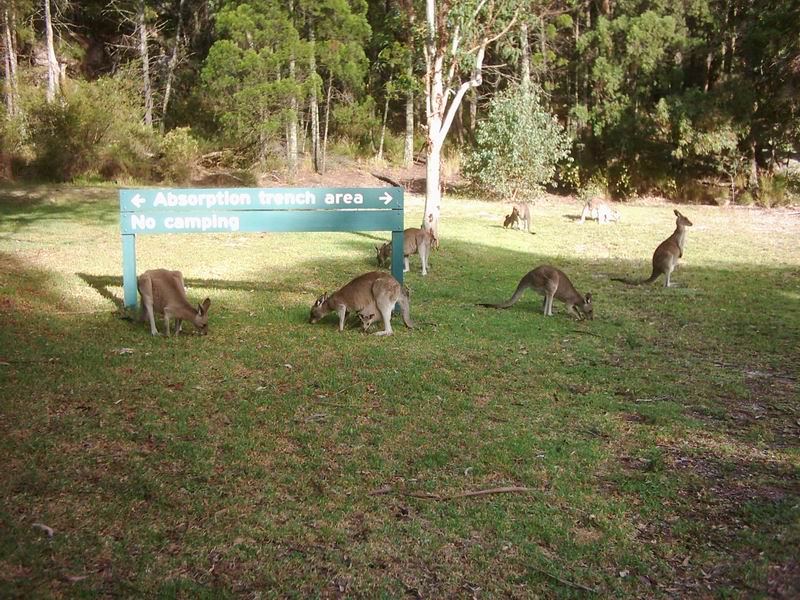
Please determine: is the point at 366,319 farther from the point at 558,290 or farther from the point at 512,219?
the point at 512,219

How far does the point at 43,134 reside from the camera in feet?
78.6

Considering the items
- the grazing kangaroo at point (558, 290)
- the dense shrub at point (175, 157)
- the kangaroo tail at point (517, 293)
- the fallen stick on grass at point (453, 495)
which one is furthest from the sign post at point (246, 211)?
the dense shrub at point (175, 157)

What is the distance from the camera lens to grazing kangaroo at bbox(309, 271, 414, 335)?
8.34 meters

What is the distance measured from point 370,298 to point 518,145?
1693 centimetres

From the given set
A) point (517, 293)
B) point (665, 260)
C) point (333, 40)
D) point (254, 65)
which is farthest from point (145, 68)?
point (517, 293)

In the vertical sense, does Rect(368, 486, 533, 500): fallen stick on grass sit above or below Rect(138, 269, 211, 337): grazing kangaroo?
below

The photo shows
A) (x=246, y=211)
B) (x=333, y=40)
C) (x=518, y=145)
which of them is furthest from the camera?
(x=333, y=40)

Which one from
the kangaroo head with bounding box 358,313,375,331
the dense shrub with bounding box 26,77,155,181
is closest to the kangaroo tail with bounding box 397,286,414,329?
the kangaroo head with bounding box 358,313,375,331

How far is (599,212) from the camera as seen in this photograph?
21078mm

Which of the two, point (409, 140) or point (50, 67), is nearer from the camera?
point (50, 67)

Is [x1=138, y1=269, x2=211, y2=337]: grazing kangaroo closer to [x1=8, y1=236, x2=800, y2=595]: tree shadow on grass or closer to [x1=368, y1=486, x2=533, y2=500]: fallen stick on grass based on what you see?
[x1=8, y1=236, x2=800, y2=595]: tree shadow on grass

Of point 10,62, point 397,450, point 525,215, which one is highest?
point 10,62

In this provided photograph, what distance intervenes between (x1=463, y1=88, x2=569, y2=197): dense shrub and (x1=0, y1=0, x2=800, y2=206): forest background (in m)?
0.10

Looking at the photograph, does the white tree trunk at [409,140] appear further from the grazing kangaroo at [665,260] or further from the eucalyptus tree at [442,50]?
the grazing kangaroo at [665,260]
